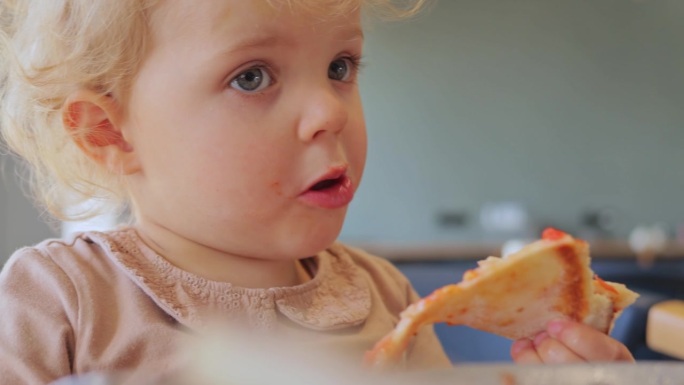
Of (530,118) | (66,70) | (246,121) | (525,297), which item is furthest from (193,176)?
(530,118)

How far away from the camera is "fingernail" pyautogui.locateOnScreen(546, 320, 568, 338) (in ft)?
2.45

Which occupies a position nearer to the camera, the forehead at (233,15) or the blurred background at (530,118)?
the forehead at (233,15)

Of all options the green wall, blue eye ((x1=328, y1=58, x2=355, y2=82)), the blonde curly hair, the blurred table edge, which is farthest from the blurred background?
blue eye ((x1=328, y1=58, x2=355, y2=82))

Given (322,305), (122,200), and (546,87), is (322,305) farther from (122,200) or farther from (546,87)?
(546,87)

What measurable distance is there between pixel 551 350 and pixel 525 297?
0.07 meters

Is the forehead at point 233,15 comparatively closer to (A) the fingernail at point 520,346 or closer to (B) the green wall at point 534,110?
(A) the fingernail at point 520,346

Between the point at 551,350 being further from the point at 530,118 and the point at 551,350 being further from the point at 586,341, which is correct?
the point at 530,118

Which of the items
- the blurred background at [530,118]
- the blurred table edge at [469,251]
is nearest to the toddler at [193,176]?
the blurred table edge at [469,251]

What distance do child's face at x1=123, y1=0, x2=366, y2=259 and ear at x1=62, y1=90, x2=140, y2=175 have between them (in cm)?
4

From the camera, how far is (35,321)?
2.58 feet

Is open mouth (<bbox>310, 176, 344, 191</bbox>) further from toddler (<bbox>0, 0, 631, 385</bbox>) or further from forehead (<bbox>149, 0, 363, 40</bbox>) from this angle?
forehead (<bbox>149, 0, 363, 40</bbox>)

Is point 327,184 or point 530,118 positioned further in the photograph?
point 530,118

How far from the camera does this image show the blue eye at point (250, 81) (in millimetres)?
821

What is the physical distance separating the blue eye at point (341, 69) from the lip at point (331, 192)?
0.35 feet
